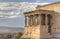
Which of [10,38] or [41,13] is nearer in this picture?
[41,13]

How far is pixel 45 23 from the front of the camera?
37094mm

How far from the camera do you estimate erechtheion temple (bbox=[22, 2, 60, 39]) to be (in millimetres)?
36312

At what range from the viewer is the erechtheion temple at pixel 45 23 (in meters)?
36.3

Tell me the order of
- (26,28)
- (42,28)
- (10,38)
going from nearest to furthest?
(42,28) < (26,28) < (10,38)

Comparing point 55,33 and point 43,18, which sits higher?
point 43,18

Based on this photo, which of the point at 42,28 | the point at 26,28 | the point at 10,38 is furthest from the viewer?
the point at 10,38

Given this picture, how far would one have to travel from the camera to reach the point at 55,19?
123 feet

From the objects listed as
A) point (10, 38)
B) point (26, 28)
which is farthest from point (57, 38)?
point (10, 38)

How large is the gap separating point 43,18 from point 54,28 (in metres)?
2.28

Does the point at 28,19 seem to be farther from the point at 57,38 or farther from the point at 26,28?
the point at 57,38

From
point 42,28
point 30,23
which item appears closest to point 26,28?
point 30,23

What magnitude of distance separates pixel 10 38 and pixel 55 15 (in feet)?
69.8

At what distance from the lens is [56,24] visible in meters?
37.3

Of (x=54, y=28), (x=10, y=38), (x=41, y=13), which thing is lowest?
(x=10, y=38)
